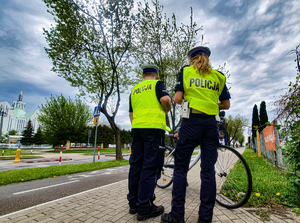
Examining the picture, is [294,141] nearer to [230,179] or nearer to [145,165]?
[230,179]

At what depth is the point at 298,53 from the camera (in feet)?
10.3

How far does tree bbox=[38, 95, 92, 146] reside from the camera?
29.7m

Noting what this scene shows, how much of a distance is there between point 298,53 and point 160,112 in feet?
9.20

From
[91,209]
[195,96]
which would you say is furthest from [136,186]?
[195,96]

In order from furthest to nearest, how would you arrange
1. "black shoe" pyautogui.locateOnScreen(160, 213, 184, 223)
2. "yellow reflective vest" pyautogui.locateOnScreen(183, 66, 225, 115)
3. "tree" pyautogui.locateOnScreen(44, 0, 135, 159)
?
"tree" pyautogui.locateOnScreen(44, 0, 135, 159), "yellow reflective vest" pyautogui.locateOnScreen(183, 66, 225, 115), "black shoe" pyautogui.locateOnScreen(160, 213, 184, 223)

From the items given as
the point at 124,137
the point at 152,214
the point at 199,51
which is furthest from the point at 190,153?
the point at 124,137

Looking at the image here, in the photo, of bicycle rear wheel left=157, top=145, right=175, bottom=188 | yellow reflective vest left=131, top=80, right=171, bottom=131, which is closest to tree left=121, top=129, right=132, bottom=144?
bicycle rear wheel left=157, top=145, right=175, bottom=188

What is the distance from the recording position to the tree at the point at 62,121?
29703 millimetres

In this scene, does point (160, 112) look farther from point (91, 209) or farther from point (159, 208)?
point (91, 209)

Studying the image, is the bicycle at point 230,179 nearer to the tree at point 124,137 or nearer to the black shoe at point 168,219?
the black shoe at point 168,219

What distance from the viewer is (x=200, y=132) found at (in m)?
2.09

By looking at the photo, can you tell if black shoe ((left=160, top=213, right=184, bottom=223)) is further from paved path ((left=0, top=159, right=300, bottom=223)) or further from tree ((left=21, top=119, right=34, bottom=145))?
tree ((left=21, top=119, right=34, bottom=145))

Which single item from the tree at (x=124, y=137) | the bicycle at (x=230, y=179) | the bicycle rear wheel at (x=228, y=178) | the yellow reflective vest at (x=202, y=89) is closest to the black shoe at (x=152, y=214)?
the bicycle at (x=230, y=179)

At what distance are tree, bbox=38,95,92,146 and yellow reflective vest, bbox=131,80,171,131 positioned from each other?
31363 millimetres
